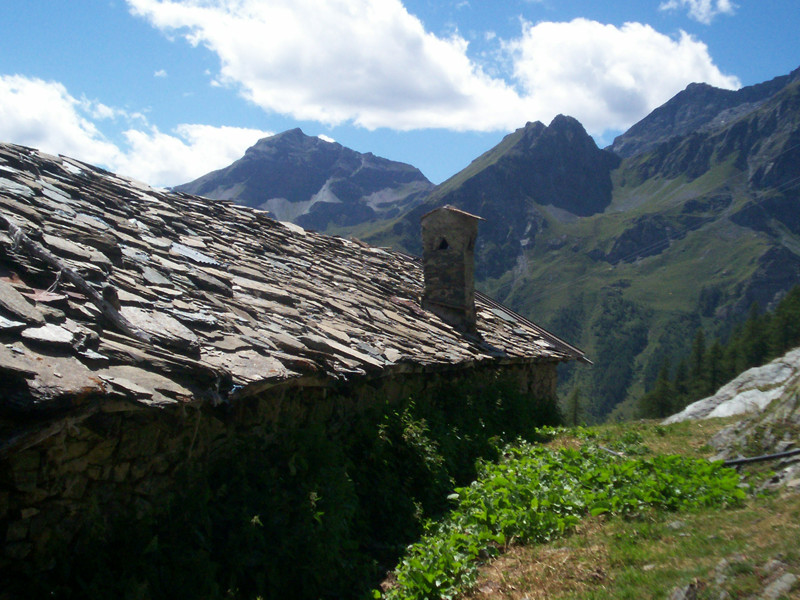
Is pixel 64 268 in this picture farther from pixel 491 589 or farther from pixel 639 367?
pixel 639 367

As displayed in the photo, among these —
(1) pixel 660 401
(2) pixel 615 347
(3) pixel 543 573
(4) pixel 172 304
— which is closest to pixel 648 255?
(2) pixel 615 347

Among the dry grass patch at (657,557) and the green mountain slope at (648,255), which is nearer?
the dry grass patch at (657,557)

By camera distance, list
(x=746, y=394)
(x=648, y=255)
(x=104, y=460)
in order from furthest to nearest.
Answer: (x=648, y=255)
(x=746, y=394)
(x=104, y=460)

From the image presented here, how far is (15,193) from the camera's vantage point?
A: 674 cm

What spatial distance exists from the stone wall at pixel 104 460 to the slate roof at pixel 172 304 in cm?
28

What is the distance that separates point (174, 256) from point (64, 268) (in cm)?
257

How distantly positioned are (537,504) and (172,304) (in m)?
4.06

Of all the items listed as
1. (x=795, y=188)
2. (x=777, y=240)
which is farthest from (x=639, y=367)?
(x=795, y=188)

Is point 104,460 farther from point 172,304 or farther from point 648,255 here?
point 648,255

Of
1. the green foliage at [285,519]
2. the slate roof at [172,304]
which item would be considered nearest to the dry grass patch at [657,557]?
the green foliage at [285,519]

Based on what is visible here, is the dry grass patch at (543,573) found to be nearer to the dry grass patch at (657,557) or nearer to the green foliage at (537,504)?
the dry grass patch at (657,557)

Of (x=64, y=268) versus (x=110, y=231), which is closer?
(x=64, y=268)

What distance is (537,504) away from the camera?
6.21 meters

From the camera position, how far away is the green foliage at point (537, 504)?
17.6 feet
